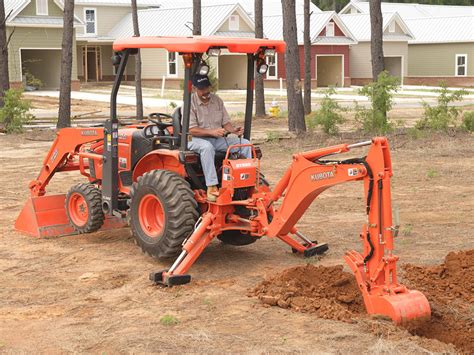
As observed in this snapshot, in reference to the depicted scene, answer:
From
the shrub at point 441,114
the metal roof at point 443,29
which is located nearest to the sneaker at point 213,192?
the shrub at point 441,114

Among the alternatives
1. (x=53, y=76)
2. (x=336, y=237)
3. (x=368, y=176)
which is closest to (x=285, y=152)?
(x=336, y=237)

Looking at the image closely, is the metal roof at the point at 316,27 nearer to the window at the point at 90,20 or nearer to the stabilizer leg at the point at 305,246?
the window at the point at 90,20

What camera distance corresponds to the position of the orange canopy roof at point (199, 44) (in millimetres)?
8266

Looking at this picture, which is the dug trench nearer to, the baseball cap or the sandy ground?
the sandy ground

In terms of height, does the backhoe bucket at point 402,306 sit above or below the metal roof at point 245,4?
below

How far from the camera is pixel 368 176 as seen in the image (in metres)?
6.85

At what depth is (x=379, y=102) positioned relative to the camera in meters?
20.5

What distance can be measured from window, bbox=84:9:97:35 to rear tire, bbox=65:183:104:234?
47124mm

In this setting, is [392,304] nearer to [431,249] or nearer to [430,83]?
[431,249]

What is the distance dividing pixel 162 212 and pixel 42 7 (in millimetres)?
39550

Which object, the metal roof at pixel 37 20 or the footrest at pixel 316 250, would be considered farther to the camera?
the metal roof at pixel 37 20

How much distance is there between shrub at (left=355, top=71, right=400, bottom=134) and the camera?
2012 cm

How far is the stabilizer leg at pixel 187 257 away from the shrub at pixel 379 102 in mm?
12239

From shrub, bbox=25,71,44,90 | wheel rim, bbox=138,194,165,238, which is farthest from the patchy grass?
shrub, bbox=25,71,44,90
